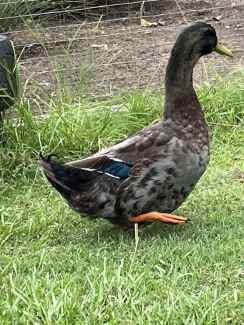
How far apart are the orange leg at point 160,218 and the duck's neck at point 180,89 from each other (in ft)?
1.80

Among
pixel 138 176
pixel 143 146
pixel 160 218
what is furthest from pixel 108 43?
pixel 160 218

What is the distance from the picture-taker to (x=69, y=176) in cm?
458

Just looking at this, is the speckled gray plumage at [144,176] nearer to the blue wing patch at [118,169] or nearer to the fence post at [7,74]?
the blue wing patch at [118,169]

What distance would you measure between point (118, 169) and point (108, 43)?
4.06 metres

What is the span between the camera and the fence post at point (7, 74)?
582 centimetres

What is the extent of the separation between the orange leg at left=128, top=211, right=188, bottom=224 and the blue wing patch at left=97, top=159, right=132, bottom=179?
225mm

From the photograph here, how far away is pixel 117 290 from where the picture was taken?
370cm

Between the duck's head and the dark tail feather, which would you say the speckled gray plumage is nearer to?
the dark tail feather

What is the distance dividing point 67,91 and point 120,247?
7.95ft

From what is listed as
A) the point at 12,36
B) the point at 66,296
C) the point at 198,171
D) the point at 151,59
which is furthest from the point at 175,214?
the point at 12,36

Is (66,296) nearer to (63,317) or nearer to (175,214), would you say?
(63,317)

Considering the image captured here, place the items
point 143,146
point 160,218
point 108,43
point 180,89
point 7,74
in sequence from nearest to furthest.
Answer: point 160,218 → point 143,146 → point 180,89 → point 7,74 → point 108,43

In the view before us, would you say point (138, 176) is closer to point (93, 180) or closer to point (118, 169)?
point (118, 169)

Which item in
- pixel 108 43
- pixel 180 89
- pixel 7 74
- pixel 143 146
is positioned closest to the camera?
pixel 143 146
